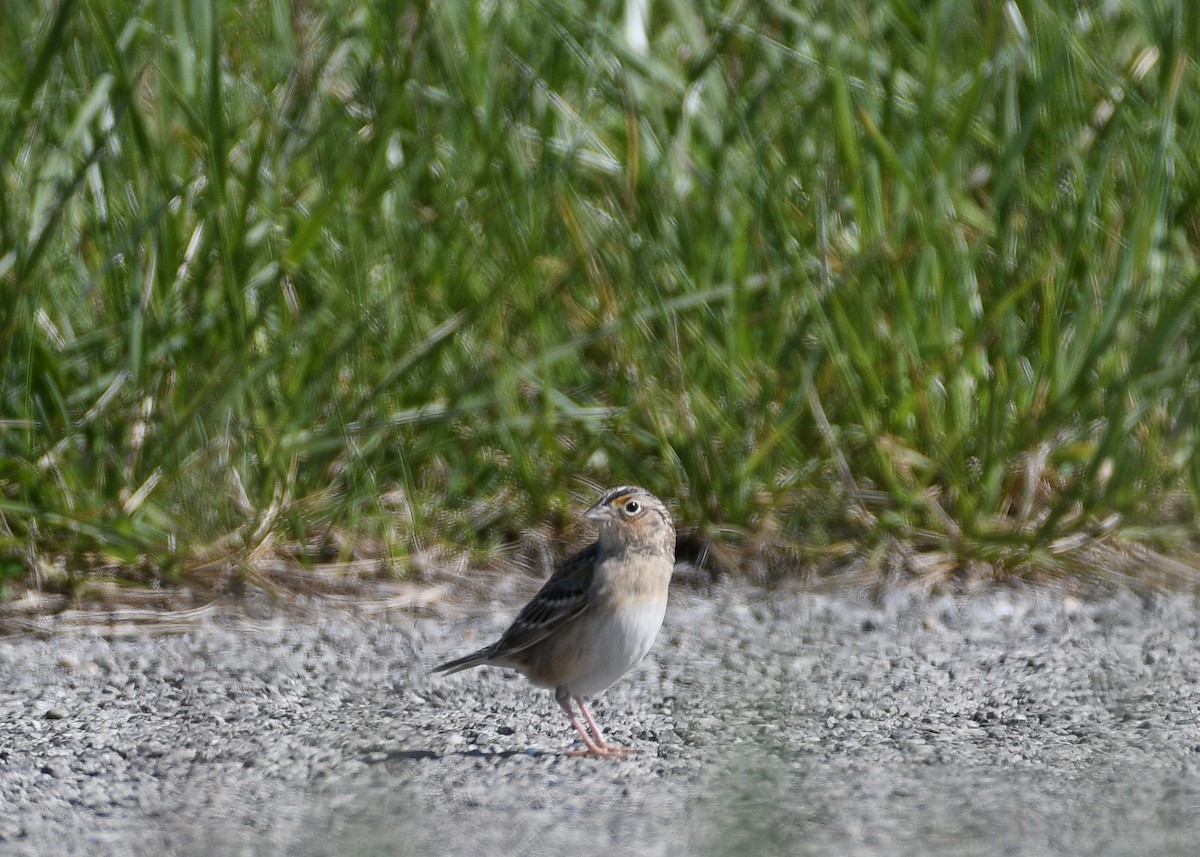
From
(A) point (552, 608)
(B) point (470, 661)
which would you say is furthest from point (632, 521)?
(B) point (470, 661)

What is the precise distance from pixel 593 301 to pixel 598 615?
186 centimetres

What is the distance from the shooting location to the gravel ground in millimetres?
3258

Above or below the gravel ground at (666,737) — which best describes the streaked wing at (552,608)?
above

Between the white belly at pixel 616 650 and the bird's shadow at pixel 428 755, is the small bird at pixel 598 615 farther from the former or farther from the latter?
the bird's shadow at pixel 428 755

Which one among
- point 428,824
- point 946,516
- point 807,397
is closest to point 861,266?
point 807,397

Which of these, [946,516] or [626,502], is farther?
[946,516]

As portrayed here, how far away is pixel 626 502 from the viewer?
Answer: 4.54 metres

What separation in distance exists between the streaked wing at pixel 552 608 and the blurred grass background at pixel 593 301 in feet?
3.50

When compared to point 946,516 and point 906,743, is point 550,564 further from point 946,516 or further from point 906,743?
point 906,743

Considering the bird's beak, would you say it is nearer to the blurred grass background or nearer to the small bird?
the small bird

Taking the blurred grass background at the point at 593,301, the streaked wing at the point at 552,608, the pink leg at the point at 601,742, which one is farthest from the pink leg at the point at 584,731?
the blurred grass background at the point at 593,301

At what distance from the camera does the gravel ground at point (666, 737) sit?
3.26 meters

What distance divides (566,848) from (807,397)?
8.32 feet

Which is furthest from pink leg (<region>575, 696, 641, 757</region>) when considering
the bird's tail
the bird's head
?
the bird's head
